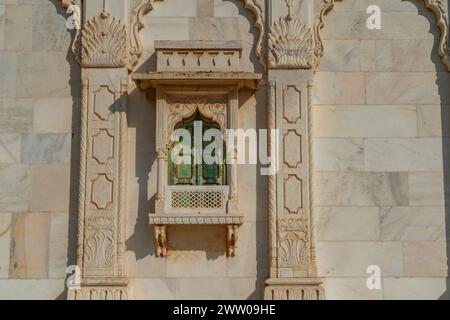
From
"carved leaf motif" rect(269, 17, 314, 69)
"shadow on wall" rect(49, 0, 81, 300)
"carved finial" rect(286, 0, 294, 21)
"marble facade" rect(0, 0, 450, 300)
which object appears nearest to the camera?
"marble facade" rect(0, 0, 450, 300)

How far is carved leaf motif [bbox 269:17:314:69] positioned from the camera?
1074cm

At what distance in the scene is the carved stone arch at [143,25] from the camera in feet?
35.6

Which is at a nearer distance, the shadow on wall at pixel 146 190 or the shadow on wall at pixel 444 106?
the shadow on wall at pixel 146 190

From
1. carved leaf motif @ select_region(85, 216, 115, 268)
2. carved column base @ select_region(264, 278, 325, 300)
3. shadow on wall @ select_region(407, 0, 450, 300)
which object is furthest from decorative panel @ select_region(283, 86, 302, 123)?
carved leaf motif @ select_region(85, 216, 115, 268)

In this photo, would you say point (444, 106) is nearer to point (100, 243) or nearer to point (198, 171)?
point (198, 171)

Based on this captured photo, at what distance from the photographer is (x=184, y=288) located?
34.2 feet

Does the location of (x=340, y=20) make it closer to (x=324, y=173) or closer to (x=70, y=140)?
Result: (x=324, y=173)

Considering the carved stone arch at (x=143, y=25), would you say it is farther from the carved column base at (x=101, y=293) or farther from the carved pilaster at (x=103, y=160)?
the carved column base at (x=101, y=293)

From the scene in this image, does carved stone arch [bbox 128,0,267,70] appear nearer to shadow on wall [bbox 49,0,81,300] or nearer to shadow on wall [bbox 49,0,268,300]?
shadow on wall [bbox 49,0,268,300]

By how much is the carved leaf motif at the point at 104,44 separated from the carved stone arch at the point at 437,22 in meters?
2.40

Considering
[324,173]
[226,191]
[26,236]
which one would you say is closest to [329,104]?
[324,173]

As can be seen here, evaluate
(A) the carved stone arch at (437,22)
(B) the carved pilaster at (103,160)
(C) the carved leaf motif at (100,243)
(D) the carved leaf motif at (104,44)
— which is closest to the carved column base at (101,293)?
(B) the carved pilaster at (103,160)

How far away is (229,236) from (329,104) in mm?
2078

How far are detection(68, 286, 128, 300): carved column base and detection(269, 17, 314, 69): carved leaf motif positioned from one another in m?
3.27
